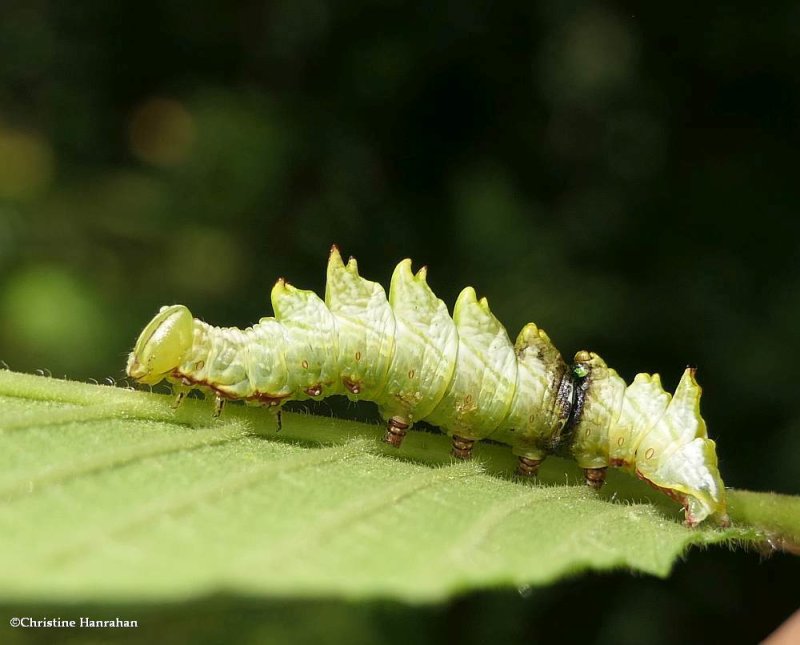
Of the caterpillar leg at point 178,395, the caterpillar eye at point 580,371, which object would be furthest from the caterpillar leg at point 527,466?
the caterpillar leg at point 178,395

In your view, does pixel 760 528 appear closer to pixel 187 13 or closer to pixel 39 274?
pixel 39 274

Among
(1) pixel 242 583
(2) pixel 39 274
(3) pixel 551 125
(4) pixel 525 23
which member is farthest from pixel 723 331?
(1) pixel 242 583

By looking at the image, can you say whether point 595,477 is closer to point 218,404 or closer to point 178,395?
point 218,404

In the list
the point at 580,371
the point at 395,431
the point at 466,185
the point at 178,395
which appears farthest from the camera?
the point at 466,185

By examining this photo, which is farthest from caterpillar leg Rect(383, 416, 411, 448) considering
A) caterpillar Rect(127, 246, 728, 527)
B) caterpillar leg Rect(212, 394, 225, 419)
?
caterpillar leg Rect(212, 394, 225, 419)

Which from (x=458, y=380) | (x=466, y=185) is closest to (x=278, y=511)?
(x=458, y=380)
